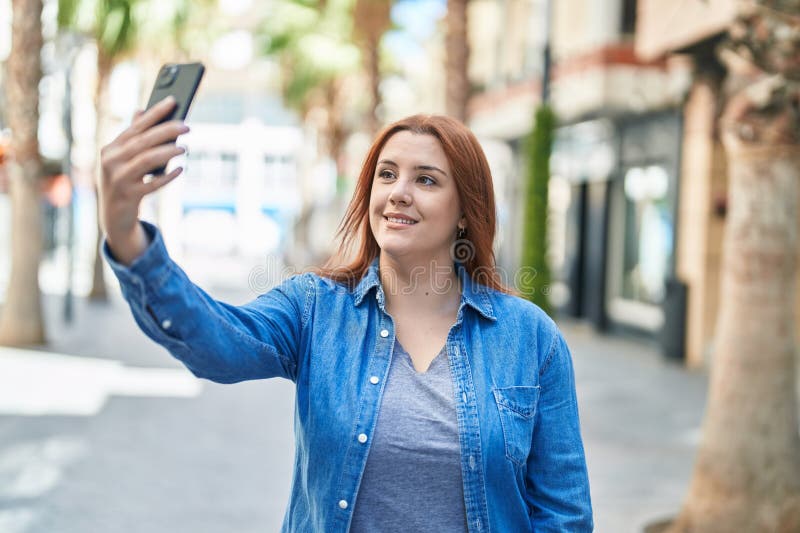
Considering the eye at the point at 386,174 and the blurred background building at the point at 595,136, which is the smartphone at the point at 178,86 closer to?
the eye at the point at 386,174

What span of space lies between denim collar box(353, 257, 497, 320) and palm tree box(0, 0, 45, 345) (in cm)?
1081

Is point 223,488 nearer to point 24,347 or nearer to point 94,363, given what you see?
point 94,363

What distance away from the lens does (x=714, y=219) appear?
1410cm

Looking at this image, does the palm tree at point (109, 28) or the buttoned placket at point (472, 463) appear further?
the palm tree at point (109, 28)

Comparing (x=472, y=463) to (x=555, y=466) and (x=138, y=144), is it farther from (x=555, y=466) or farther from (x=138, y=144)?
(x=138, y=144)

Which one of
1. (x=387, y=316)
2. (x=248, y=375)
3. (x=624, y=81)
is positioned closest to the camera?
(x=248, y=375)

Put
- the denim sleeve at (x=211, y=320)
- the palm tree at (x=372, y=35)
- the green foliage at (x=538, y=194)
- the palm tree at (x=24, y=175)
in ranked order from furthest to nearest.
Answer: the palm tree at (x=372, y=35)
the green foliage at (x=538, y=194)
the palm tree at (x=24, y=175)
the denim sleeve at (x=211, y=320)

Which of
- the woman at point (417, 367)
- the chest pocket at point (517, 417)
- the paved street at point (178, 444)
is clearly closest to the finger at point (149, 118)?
the woman at point (417, 367)

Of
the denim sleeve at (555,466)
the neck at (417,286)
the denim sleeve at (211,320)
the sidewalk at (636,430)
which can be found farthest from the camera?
the sidewalk at (636,430)

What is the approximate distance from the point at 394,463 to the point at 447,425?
0.14 meters

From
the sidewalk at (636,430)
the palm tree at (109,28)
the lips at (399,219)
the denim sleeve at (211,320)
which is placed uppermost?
the palm tree at (109,28)

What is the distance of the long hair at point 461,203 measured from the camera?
2270mm

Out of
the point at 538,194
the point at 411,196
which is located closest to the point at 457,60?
Result: the point at 538,194

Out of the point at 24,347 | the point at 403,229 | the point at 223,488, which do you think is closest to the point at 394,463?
the point at 403,229
